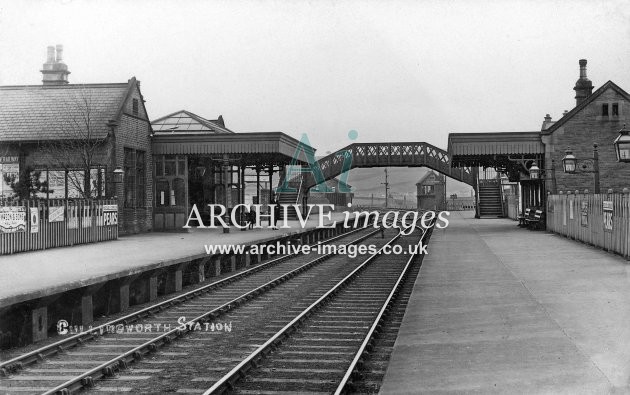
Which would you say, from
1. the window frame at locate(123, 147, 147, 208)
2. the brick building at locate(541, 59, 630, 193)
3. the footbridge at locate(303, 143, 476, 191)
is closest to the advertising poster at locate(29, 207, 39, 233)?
the window frame at locate(123, 147, 147, 208)

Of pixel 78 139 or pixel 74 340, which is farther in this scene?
pixel 78 139

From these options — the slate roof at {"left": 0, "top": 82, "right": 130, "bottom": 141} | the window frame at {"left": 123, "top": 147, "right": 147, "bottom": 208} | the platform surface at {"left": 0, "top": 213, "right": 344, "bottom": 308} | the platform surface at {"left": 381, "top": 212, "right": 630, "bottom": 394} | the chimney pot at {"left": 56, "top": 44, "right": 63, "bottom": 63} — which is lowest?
the platform surface at {"left": 381, "top": 212, "right": 630, "bottom": 394}

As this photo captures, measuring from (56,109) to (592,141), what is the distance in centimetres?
2092

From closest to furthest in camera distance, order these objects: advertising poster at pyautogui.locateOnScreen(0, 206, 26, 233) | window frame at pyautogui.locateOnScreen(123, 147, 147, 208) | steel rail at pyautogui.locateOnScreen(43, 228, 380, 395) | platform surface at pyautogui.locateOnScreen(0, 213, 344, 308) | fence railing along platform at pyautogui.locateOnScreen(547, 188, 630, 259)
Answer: steel rail at pyautogui.locateOnScreen(43, 228, 380, 395), platform surface at pyautogui.locateOnScreen(0, 213, 344, 308), fence railing along platform at pyautogui.locateOnScreen(547, 188, 630, 259), advertising poster at pyautogui.locateOnScreen(0, 206, 26, 233), window frame at pyautogui.locateOnScreen(123, 147, 147, 208)

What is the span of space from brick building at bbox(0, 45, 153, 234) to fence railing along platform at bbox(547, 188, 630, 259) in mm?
14916

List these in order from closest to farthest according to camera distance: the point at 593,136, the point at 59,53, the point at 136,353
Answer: the point at 136,353
the point at 593,136
the point at 59,53

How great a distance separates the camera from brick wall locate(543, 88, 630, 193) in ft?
94.2

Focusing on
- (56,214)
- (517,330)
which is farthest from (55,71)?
(517,330)

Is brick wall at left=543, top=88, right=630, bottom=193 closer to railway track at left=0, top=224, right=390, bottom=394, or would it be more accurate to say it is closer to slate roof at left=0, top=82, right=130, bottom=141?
slate roof at left=0, top=82, right=130, bottom=141

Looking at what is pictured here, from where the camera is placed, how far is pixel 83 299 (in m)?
11.6

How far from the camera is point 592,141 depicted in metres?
29.0

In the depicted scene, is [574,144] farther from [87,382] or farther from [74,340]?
[87,382]

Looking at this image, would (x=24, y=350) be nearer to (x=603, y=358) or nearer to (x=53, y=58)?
(x=603, y=358)

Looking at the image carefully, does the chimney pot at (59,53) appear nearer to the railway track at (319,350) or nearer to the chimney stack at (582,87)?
the railway track at (319,350)
